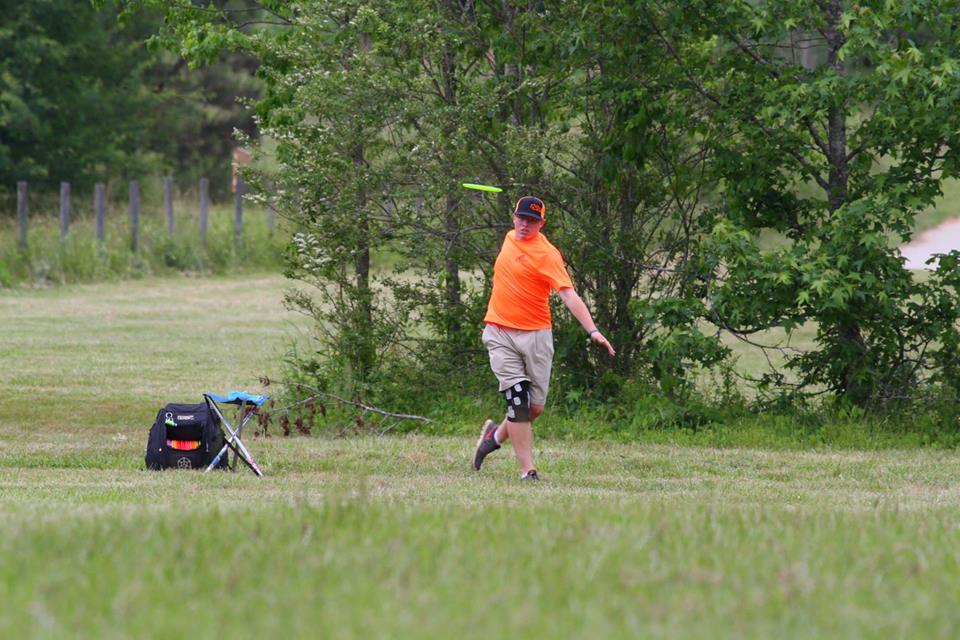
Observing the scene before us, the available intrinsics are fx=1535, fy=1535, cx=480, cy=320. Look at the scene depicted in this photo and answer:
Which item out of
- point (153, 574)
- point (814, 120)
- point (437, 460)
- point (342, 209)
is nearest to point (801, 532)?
point (153, 574)

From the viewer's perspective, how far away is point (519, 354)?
36.9 feet

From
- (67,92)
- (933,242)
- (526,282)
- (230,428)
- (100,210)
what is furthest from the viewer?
(67,92)

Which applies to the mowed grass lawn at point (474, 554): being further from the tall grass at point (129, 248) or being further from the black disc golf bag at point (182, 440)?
the tall grass at point (129, 248)

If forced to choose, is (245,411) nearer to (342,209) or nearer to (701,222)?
(342,209)

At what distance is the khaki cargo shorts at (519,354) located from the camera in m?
11.2

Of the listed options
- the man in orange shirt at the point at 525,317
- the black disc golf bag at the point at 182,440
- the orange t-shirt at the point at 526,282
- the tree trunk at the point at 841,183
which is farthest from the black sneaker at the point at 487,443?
the tree trunk at the point at 841,183

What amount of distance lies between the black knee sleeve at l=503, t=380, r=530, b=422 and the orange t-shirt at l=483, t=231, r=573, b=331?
17.4 inches

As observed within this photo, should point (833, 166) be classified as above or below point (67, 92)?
below

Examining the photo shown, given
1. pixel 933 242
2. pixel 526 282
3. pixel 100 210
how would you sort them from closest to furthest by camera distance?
pixel 526 282 → pixel 100 210 → pixel 933 242

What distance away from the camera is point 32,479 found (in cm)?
1109

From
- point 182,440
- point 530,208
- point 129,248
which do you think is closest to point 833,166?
point 530,208

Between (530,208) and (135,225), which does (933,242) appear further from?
(530,208)

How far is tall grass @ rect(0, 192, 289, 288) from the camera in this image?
110ft

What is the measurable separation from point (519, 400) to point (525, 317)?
626mm
